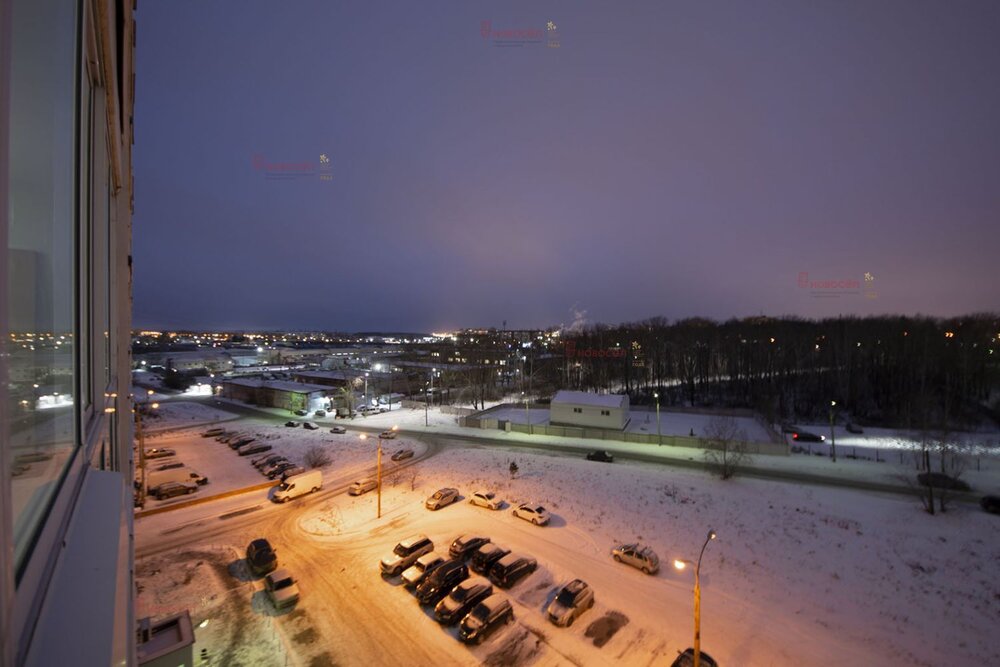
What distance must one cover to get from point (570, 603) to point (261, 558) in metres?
10.0

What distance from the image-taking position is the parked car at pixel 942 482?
67.1ft

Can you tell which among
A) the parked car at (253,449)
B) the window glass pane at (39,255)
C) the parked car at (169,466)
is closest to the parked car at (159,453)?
the parked car at (169,466)

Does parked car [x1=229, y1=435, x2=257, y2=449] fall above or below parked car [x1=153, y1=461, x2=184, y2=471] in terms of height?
above

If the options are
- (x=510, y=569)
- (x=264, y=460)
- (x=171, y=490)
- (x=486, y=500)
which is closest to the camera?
(x=510, y=569)

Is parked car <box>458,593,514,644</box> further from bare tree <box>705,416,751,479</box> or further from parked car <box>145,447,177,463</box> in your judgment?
parked car <box>145,447,177,463</box>

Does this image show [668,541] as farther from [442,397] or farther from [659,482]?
[442,397]

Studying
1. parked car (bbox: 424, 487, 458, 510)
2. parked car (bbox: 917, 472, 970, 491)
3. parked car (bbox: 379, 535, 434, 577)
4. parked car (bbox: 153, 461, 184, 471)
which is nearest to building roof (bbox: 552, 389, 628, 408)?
parked car (bbox: 424, 487, 458, 510)

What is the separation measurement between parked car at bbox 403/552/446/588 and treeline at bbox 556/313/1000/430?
1343 inches

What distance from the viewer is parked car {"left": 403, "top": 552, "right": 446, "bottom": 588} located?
1347 cm

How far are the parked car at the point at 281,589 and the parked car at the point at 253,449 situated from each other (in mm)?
17020

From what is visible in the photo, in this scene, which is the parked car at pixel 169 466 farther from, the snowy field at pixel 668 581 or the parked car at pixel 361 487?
the parked car at pixel 361 487

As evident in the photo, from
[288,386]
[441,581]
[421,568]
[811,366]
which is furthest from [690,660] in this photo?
[811,366]

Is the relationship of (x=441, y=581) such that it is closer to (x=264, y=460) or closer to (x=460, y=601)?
(x=460, y=601)

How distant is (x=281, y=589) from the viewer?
12.7m
